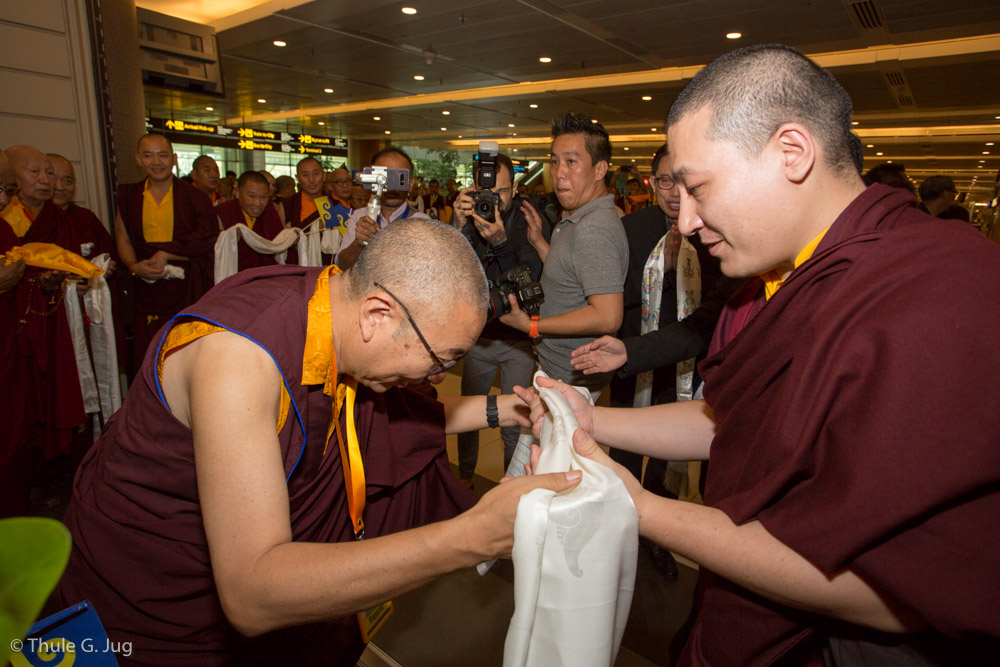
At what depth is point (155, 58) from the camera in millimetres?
6750

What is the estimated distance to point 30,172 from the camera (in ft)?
10.8

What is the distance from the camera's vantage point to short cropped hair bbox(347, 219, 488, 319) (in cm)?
115

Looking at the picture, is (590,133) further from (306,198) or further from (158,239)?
(306,198)

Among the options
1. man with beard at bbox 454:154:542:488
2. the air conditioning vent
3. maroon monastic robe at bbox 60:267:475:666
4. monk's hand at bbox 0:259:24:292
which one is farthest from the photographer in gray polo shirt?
the air conditioning vent

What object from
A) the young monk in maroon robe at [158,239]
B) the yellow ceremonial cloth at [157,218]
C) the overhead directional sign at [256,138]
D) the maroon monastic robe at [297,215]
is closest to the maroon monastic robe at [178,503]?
the young monk in maroon robe at [158,239]

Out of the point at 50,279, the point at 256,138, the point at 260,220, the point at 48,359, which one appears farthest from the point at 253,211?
the point at 256,138

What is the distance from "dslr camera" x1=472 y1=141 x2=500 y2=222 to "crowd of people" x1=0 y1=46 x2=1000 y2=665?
40.9 inches

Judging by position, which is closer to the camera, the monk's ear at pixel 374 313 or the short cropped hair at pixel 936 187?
the monk's ear at pixel 374 313

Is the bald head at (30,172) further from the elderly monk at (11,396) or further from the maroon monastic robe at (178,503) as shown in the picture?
the maroon monastic robe at (178,503)

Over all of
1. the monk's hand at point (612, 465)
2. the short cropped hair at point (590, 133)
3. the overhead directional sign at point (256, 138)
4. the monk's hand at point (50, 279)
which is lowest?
the monk's hand at point (612, 465)

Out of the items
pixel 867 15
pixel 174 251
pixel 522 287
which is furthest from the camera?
pixel 867 15

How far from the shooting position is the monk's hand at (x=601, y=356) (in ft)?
6.24

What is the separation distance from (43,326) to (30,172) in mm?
924

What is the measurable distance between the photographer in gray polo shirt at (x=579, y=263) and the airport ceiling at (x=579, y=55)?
4.80m
